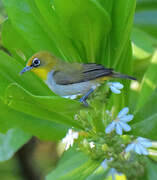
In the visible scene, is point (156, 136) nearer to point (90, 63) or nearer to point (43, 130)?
point (90, 63)

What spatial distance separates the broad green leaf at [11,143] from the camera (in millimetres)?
2691

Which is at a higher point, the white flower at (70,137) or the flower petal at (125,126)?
the flower petal at (125,126)

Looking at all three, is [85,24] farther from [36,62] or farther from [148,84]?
[148,84]

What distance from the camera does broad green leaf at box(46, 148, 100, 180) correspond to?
2.08 meters

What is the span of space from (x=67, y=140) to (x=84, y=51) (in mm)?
551

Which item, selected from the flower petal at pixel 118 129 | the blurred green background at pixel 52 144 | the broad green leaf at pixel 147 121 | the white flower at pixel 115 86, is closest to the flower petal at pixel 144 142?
the broad green leaf at pixel 147 121

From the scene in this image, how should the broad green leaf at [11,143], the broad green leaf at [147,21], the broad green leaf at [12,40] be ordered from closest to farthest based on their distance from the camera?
the broad green leaf at [12,40] → the broad green leaf at [11,143] → the broad green leaf at [147,21]

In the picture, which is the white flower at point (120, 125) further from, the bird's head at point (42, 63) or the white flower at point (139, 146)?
the bird's head at point (42, 63)

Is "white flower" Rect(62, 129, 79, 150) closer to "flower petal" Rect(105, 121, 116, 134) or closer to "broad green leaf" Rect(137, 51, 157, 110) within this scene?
"flower petal" Rect(105, 121, 116, 134)

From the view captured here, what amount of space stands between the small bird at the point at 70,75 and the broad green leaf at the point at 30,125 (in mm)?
225

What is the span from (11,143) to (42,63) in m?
0.70

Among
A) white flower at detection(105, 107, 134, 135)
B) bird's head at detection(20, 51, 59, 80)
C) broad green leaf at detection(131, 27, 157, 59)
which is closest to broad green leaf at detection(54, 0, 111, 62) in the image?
bird's head at detection(20, 51, 59, 80)

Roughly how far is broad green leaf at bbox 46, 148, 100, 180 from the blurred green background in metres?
0.92

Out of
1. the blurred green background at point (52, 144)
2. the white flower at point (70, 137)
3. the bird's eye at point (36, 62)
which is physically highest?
the bird's eye at point (36, 62)
